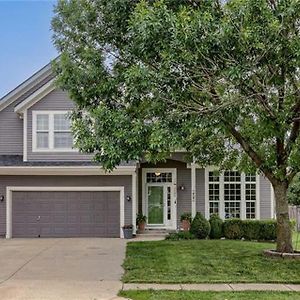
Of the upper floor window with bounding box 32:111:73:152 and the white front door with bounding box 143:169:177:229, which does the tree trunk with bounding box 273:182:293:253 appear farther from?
the upper floor window with bounding box 32:111:73:152

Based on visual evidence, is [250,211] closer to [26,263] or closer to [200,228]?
[200,228]

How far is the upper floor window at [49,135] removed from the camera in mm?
20719

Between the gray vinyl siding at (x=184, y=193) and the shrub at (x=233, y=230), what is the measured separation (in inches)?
82.0

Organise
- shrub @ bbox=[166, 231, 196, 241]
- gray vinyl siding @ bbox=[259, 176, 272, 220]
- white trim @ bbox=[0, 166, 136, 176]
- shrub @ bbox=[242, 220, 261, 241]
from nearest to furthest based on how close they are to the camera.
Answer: shrub @ bbox=[166, 231, 196, 241] → white trim @ bbox=[0, 166, 136, 176] → shrub @ bbox=[242, 220, 261, 241] → gray vinyl siding @ bbox=[259, 176, 272, 220]

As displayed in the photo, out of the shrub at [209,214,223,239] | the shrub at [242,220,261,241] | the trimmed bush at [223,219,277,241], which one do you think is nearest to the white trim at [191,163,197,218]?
the shrub at [209,214,223,239]

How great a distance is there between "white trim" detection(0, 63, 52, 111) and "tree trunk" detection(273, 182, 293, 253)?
12788 mm

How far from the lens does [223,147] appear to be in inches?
634

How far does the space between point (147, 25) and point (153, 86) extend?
1493mm

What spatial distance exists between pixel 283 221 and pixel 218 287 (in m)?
4.79

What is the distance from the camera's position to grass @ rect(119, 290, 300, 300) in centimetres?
877

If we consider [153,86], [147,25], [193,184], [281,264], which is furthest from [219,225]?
[147,25]

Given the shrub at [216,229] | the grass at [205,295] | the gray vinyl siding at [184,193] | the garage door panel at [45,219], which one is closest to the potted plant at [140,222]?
the gray vinyl siding at [184,193]

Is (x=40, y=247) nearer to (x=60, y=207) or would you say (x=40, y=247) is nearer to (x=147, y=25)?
(x=60, y=207)

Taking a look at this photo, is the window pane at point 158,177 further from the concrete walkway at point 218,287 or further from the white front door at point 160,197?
the concrete walkway at point 218,287
